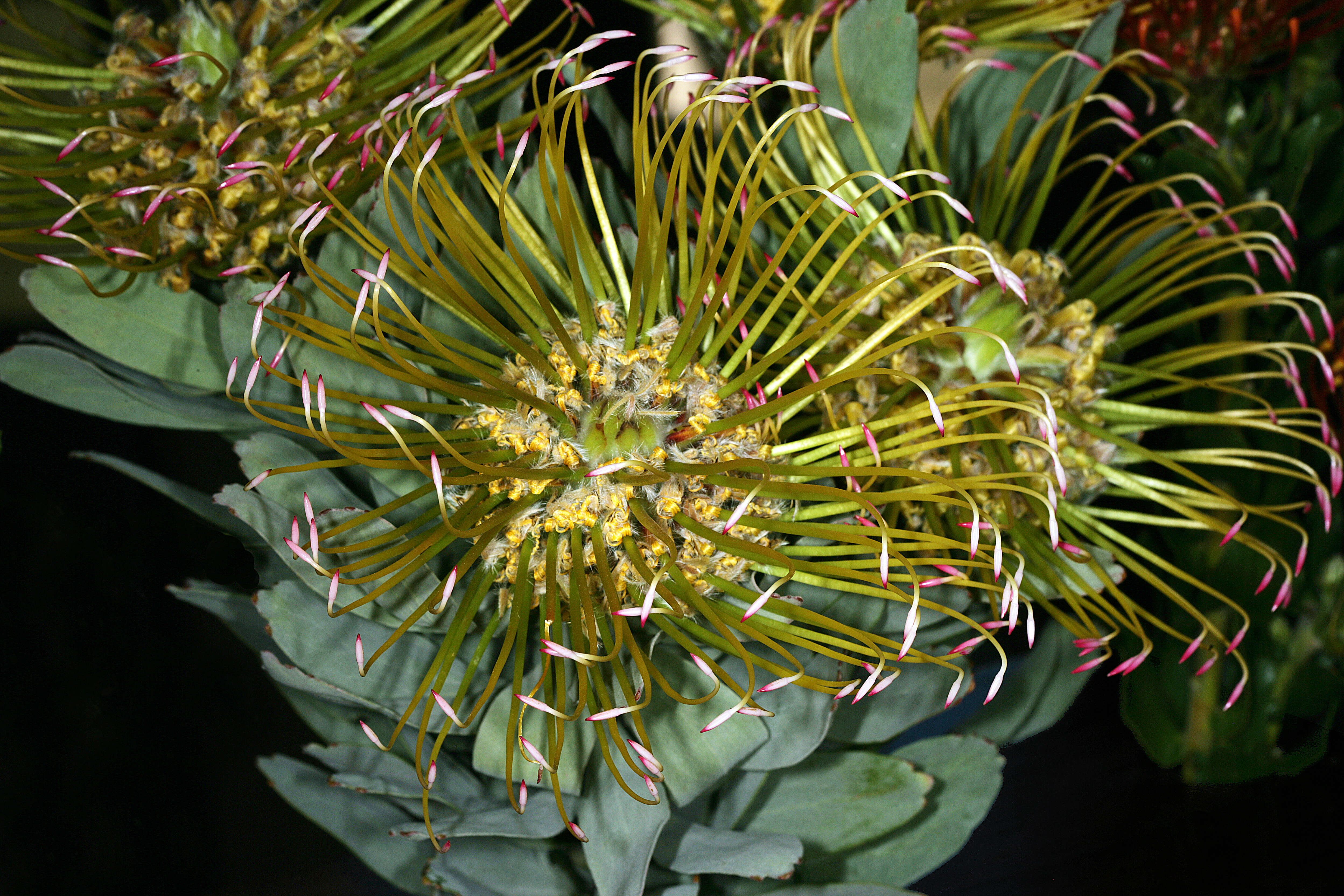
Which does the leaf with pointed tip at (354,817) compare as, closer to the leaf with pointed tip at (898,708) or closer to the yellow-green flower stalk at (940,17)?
the leaf with pointed tip at (898,708)

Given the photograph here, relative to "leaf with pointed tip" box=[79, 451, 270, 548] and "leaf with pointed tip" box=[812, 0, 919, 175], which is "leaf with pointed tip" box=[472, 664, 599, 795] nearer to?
"leaf with pointed tip" box=[79, 451, 270, 548]

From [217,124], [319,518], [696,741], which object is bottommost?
[696,741]

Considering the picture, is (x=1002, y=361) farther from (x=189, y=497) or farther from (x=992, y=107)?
(x=189, y=497)

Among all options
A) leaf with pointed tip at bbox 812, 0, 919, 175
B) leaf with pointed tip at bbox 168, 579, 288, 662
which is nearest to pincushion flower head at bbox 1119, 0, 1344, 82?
leaf with pointed tip at bbox 812, 0, 919, 175

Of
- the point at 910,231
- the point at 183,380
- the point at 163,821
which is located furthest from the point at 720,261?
the point at 163,821

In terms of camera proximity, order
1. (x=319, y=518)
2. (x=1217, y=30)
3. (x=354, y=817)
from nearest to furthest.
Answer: (x=319, y=518) < (x=354, y=817) < (x=1217, y=30)

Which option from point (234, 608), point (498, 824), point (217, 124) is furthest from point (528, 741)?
point (217, 124)

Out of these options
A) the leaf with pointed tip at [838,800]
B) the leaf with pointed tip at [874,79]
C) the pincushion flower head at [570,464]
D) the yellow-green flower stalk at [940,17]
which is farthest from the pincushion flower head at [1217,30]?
the leaf with pointed tip at [838,800]
